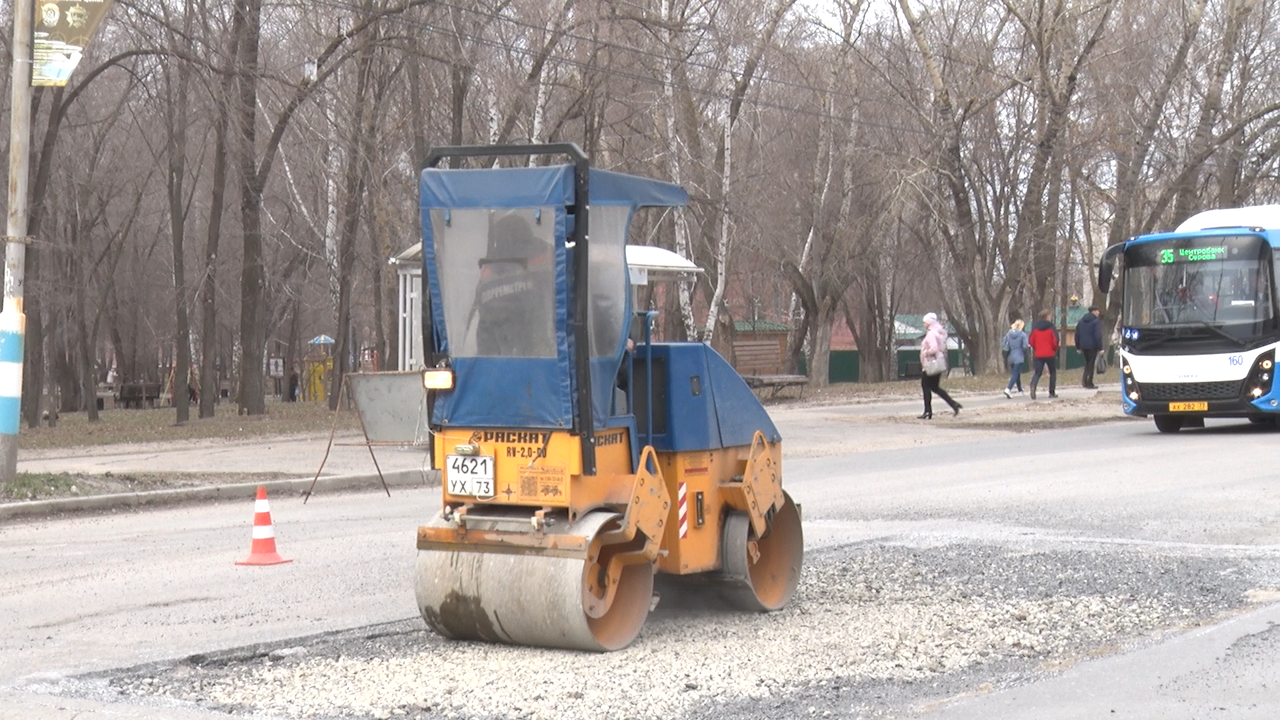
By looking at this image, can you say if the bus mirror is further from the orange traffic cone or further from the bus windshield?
the orange traffic cone

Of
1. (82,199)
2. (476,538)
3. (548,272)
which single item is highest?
(82,199)

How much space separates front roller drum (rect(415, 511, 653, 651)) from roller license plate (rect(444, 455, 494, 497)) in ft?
0.99

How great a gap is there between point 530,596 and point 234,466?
12.4 metres

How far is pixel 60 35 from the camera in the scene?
15531 mm

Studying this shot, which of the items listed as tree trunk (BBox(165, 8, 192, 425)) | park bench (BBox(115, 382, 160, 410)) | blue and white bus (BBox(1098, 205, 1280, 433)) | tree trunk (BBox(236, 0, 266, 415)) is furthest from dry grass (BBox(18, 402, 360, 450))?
park bench (BBox(115, 382, 160, 410))

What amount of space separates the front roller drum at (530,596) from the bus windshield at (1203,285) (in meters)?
16.4

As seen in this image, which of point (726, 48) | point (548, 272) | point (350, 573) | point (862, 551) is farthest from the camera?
point (726, 48)

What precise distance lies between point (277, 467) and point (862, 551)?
9761mm

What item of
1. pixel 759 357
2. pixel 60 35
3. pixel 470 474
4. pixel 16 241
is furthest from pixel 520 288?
pixel 759 357

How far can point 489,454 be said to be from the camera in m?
7.55

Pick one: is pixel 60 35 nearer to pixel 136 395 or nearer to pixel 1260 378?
pixel 1260 378

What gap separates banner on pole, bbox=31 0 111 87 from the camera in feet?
50.2

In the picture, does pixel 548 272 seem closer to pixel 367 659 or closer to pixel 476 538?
pixel 476 538

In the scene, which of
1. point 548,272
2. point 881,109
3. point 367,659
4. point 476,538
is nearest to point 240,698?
point 367,659
